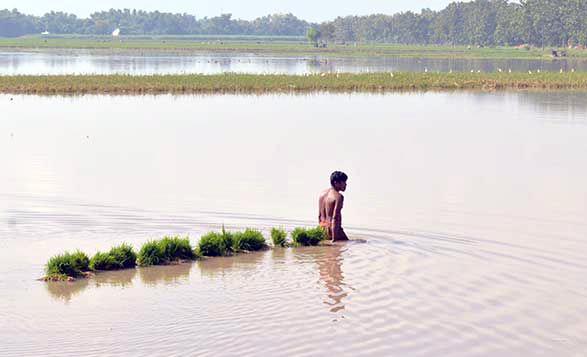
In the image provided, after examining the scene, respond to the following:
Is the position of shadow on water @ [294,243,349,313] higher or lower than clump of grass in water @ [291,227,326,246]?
lower

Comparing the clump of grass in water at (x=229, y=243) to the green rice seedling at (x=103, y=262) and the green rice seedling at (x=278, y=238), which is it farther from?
the green rice seedling at (x=103, y=262)

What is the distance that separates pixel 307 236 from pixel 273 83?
127 ft

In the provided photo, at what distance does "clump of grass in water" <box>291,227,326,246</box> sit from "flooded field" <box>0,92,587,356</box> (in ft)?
1.33

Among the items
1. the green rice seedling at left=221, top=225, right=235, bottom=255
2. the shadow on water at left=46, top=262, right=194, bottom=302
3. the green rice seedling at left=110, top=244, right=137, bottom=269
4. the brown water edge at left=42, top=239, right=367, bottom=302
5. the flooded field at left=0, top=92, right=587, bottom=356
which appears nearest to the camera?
the flooded field at left=0, top=92, right=587, bottom=356

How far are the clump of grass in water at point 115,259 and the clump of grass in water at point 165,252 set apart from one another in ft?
0.41

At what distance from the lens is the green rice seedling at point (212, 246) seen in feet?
43.4

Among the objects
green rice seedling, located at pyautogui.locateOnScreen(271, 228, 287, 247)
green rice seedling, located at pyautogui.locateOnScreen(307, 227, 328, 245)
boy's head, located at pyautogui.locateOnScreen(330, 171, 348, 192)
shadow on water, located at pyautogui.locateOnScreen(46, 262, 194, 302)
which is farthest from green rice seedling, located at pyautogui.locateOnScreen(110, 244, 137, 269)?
boy's head, located at pyautogui.locateOnScreen(330, 171, 348, 192)

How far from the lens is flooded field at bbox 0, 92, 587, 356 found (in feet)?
32.4

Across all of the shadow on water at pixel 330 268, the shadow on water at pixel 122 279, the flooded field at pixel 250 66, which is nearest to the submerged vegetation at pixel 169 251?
the shadow on water at pixel 122 279

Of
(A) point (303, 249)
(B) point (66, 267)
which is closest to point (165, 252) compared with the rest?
(B) point (66, 267)

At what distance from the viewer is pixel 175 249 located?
12.9 metres

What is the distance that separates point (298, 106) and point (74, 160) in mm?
18011

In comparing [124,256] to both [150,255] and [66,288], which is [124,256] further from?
[66,288]

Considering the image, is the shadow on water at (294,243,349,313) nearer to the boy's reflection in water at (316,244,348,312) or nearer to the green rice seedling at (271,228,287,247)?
the boy's reflection in water at (316,244,348,312)
